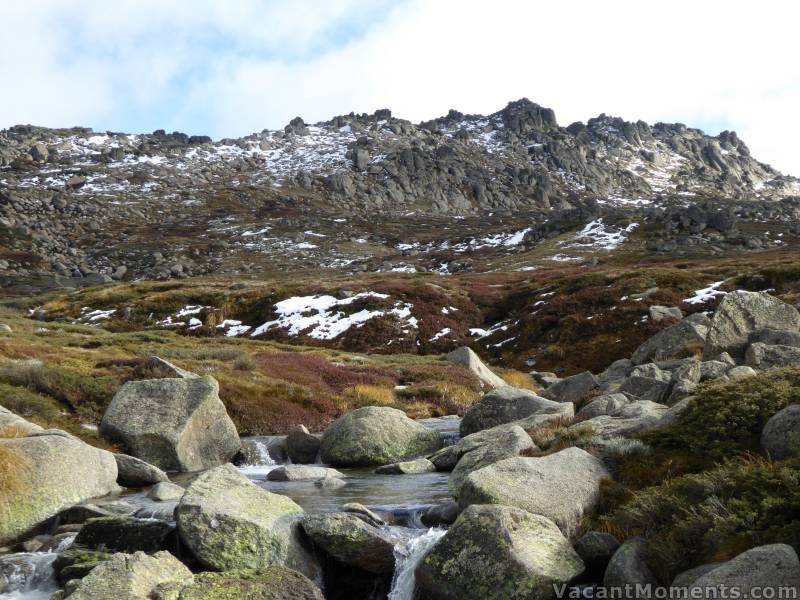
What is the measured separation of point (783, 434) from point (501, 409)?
38.1 feet

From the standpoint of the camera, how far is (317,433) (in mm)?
24453

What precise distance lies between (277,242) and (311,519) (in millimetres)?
152297

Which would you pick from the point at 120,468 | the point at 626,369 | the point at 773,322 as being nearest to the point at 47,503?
the point at 120,468

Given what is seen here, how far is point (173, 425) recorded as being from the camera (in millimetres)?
17672

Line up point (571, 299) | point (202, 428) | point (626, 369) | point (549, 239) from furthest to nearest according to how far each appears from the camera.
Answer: point (549, 239) → point (571, 299) → point (626, 369) → point (202, 428)

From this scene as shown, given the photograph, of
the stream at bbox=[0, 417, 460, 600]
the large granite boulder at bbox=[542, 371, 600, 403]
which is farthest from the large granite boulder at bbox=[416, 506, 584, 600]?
the large granite boulder at bbox=[542, 371, 600, 403]

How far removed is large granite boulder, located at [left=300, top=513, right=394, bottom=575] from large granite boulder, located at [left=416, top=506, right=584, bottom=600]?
42.3 inches

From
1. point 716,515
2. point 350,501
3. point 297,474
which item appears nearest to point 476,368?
point 297,474

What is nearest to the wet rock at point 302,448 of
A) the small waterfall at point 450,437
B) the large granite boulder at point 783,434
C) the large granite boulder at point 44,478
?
the small waterfall at point 450,437

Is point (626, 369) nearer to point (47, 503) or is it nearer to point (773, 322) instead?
point (773, 322)

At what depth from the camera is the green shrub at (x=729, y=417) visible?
11023 mm

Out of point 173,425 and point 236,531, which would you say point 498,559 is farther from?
point 173,425

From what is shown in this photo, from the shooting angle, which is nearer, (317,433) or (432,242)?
(317,433)

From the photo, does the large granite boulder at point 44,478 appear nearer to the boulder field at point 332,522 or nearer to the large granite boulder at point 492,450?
the boulder field at point 332,522
